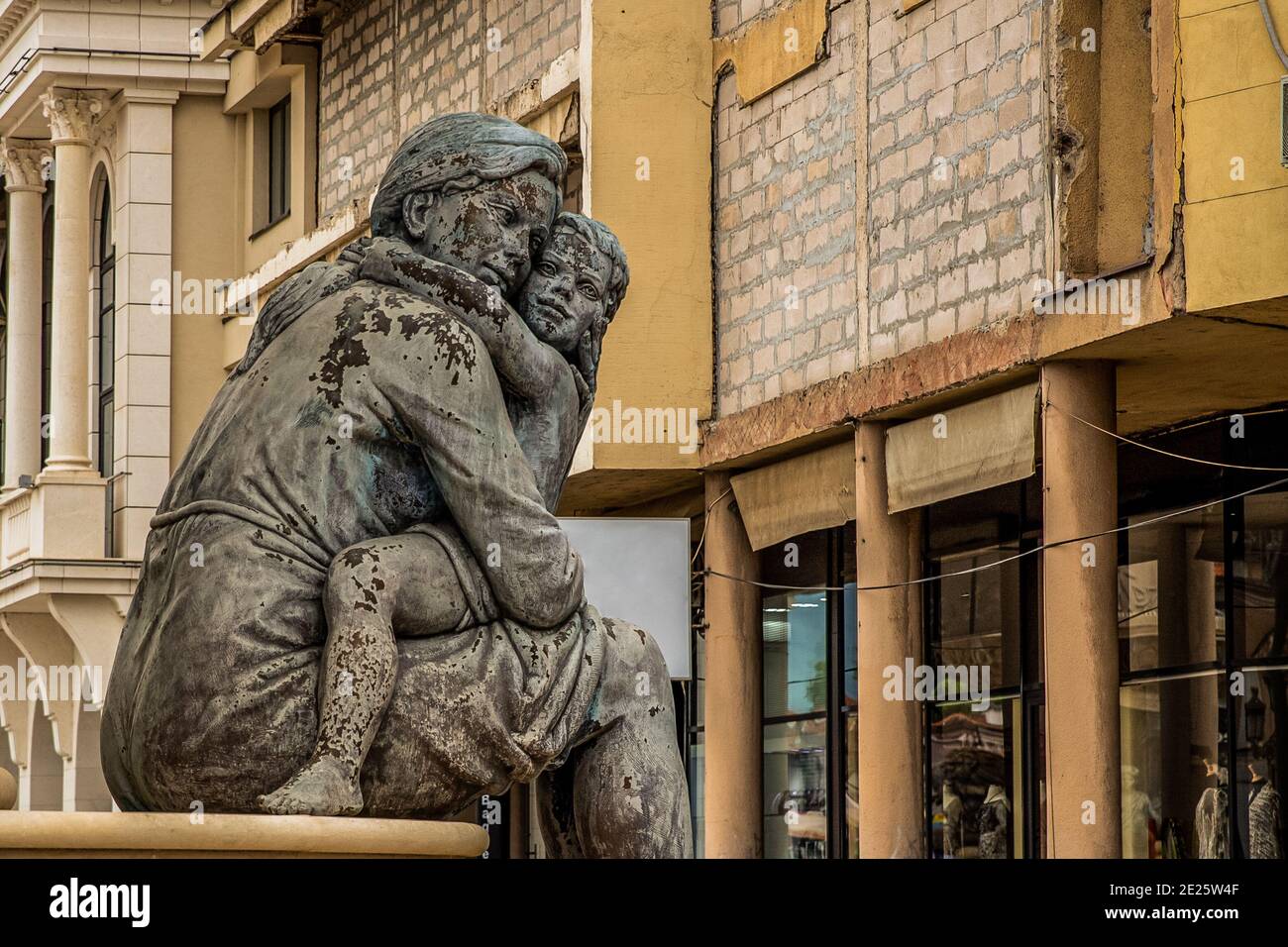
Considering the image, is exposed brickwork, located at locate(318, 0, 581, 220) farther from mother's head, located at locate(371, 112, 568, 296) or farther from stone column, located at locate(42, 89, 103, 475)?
mother's head, located at locate(371, 112, 568, 296)

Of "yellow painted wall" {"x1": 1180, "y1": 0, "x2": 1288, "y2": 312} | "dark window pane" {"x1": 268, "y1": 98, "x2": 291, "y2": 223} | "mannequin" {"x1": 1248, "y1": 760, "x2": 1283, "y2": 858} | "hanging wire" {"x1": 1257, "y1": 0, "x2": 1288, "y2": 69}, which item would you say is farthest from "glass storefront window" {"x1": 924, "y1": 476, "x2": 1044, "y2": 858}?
"dark window pane" {"x1": 268, "y1": 98, "x2": 291, "y2": 223}

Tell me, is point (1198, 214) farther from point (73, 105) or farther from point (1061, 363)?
point (73, 105)

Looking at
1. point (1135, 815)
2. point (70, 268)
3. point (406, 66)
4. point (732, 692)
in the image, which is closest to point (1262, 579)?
point (1135, 815)

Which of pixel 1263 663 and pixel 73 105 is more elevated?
pixel 73 105

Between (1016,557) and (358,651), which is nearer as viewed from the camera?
→ (358,651)

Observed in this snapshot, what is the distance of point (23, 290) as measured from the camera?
102 feet

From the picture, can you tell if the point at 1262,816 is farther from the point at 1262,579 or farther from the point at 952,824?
the point at 952,824

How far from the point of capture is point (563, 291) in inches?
175

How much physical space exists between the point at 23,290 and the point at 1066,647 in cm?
1999

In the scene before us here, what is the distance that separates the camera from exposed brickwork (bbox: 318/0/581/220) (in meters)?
21.6

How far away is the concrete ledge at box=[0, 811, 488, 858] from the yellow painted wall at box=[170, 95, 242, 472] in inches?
993

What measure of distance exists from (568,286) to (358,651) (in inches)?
35.6
